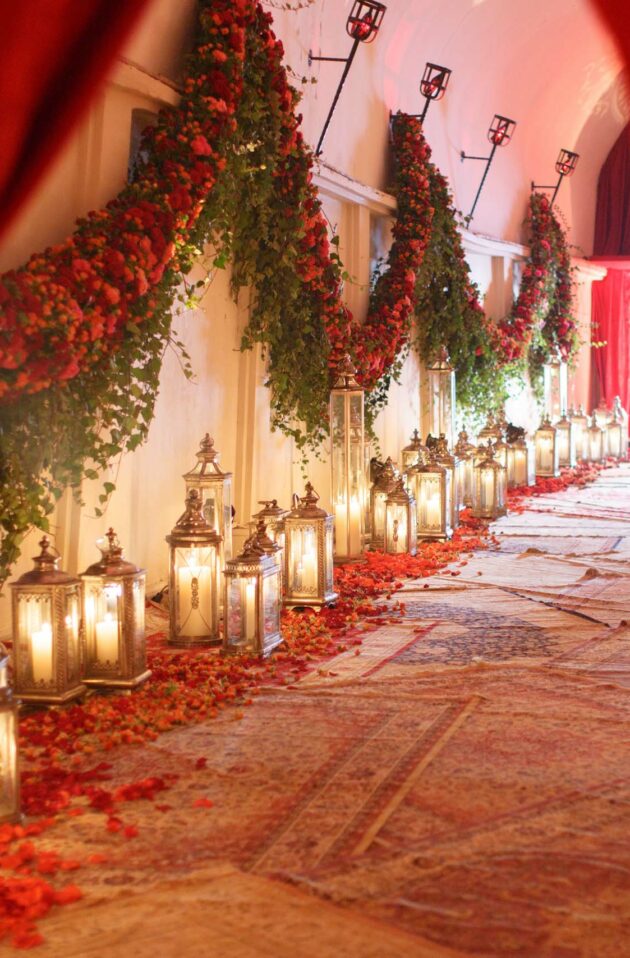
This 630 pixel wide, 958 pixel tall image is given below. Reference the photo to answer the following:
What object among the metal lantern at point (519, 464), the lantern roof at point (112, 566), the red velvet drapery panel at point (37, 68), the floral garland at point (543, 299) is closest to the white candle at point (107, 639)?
the lantern roof at point (112, 566)

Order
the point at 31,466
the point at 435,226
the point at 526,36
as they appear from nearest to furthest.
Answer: the point at 31,466 < the point at 435,226 < the point at 526,36

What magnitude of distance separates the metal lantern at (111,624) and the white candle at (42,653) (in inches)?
9.8

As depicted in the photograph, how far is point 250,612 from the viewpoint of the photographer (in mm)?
4801

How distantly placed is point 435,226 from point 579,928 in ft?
27.3

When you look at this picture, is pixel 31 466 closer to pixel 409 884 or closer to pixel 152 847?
pixel 152 847

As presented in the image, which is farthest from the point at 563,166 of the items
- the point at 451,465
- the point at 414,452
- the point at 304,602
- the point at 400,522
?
→ the point at 304,602

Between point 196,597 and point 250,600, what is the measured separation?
32 cm

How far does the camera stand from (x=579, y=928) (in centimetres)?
248

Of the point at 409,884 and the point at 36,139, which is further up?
the point at 36,139

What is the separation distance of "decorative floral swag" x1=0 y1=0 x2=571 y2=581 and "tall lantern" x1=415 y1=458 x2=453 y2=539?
78cm

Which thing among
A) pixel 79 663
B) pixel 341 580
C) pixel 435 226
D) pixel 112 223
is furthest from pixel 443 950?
pixel 435 226

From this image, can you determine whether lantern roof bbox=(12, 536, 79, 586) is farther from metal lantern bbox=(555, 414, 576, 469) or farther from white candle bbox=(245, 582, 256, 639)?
metal lantern bbox=(555, 414, 576, 469)

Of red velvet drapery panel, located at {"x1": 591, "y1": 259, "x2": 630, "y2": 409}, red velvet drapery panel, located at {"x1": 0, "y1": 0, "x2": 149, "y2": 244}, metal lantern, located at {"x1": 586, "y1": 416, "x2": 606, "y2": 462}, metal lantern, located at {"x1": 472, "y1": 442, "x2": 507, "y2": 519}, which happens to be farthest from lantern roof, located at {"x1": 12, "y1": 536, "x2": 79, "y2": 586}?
red velvet drapery panel, located at {"x1": 591, "y1": 259, "x2": 630, "y2": 409}

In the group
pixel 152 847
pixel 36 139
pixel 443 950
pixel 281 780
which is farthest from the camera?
pixel 36 139
